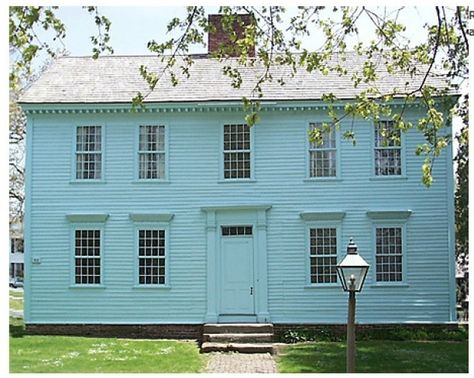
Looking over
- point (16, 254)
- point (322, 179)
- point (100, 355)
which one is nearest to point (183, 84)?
point (322, 179)

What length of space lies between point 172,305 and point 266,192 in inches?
114

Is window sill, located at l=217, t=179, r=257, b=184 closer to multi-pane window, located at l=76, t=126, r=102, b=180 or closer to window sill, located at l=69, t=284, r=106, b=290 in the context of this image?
multi-pane window, located at l=76, t=126, r=102, b=180

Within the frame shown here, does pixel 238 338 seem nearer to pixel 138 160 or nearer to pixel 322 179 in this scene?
pixel 322 179

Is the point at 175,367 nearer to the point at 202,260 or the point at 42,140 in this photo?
the point at 202,260

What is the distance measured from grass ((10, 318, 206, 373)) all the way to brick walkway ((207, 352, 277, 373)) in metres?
0.23

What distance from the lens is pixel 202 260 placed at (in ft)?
52.8

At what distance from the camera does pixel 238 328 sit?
50.3 feet

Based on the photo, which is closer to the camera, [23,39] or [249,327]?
[23,39]

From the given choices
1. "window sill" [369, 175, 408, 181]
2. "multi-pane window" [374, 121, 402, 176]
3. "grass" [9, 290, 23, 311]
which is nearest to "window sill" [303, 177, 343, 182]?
"window sill" [369, 175, 408, 181]

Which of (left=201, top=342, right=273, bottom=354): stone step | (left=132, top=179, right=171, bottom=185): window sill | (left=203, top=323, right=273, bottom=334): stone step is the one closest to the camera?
(left=201, top=342, right=273, bottom=354): stone step

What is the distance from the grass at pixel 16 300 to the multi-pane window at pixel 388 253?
1013 centimetres

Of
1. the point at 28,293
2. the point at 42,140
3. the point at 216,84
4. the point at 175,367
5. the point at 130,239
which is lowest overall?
the point at 175,367

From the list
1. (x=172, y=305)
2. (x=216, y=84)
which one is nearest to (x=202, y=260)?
(x=172, y=305)

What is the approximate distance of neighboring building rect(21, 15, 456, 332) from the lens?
16016 millimetres
